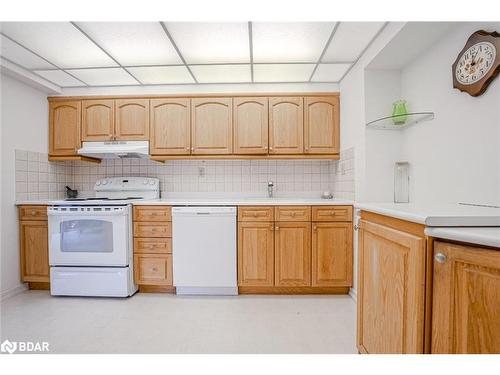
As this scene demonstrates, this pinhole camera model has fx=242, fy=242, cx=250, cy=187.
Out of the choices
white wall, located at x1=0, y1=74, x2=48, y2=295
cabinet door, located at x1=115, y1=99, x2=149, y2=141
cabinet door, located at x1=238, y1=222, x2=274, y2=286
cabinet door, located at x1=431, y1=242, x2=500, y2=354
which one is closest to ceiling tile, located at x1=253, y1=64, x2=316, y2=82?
cabinet door, located at x1=115, y1=99, x2=149, y2=141

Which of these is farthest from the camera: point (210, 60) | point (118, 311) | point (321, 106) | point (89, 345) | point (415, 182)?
point (321, 106)

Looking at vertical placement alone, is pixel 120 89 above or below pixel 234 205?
above

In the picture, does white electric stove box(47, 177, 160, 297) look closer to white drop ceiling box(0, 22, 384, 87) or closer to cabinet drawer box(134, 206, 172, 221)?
cabinet drawer box(134, 206, 172, 221)

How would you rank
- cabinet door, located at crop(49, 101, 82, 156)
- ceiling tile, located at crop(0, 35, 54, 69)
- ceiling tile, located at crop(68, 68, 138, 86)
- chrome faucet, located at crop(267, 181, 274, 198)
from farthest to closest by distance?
chrome faucet, located at crop(267, 181, 274, 198)
cabinet door, located at crop(49, 101, 82, 156)
ceiling tile, located at crop(68, 68, 138, 86)
ceiling tile, located at crop(0, 35, 54, 69)

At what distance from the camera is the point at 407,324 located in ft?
3.07

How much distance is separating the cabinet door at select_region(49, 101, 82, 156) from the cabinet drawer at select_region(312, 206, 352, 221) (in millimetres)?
2667

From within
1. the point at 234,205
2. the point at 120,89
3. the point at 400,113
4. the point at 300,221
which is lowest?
the point at 300,221

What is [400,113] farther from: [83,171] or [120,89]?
[83,171]

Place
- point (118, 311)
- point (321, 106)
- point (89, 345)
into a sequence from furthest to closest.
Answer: point (321, 106), point (118, 311), point (89, 345)

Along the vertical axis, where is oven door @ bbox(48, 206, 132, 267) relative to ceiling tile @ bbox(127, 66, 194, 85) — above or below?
below

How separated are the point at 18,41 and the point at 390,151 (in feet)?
10.3

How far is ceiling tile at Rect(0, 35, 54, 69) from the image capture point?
1.93 metres

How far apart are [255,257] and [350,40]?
6.55 ft

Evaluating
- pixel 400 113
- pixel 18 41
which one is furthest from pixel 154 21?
pixel 400 113
